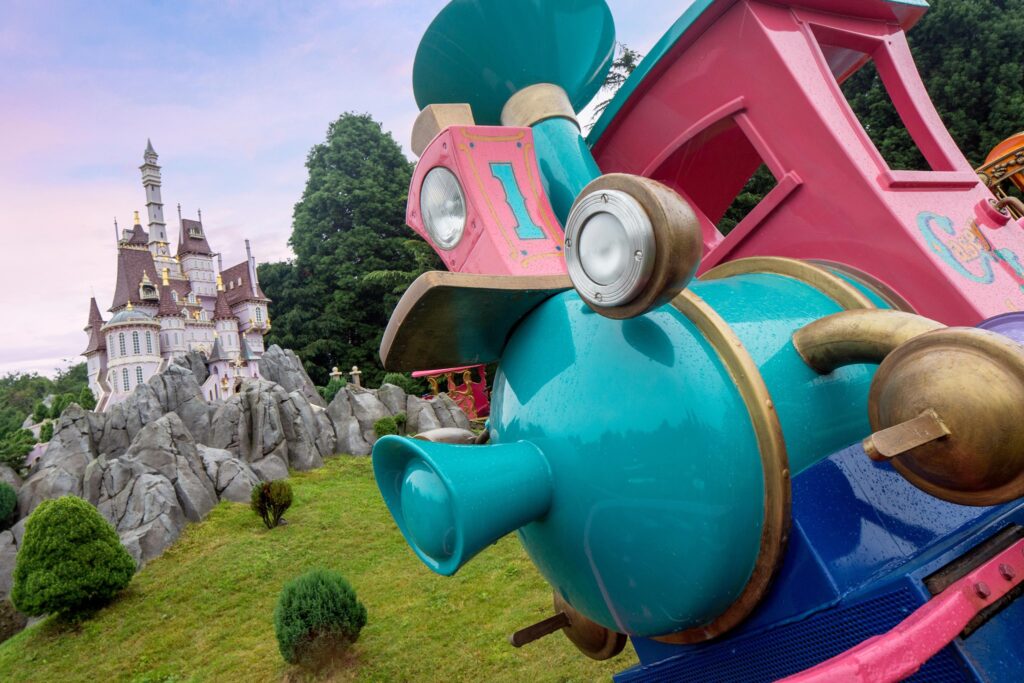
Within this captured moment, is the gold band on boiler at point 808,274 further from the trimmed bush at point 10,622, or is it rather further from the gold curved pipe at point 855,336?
the trimmed bush at point 10,622

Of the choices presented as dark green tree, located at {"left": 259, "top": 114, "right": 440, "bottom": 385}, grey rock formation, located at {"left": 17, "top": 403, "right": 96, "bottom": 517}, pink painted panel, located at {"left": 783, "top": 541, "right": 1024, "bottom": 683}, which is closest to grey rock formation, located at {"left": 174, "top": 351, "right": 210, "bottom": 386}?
dark green tree, located at {"left": 259, "top": 114, "right": 440, "bottom": 385}

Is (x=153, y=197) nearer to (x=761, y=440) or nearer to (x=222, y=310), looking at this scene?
(x=222, y=310)

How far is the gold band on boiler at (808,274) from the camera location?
1.65 m

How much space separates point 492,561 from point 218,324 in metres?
25.5

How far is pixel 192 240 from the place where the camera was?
32.7m

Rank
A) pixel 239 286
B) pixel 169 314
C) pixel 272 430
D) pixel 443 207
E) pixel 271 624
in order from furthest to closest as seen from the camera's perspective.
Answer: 1. pixel 239 286
2. pixel 169 314
3. pixel 272 430
4. pixel 271 624
5. pixel 443 207

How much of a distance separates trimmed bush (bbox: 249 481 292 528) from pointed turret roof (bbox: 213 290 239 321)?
Answer: 2102cm

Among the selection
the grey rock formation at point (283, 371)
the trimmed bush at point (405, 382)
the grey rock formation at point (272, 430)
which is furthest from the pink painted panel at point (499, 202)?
the grey rock formation at point (283, 371)

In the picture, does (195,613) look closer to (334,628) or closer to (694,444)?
(334,628)

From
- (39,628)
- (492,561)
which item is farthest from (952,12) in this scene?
(39,628)

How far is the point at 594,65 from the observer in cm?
254

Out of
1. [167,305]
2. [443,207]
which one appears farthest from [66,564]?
[167,305]

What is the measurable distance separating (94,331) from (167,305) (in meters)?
4.68

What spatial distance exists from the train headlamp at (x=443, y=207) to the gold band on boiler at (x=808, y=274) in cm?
77
